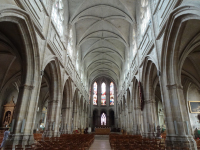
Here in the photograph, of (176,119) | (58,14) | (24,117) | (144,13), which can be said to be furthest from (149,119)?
(58,14)

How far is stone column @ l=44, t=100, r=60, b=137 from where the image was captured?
1185 centimetres

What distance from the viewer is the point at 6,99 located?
18562mm

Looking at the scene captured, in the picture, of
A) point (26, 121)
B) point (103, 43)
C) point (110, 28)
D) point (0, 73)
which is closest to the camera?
point (26, 121)

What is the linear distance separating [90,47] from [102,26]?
5028 mm

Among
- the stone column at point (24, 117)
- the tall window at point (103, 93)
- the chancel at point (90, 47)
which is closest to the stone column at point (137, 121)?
the chancel at point (90, 47)

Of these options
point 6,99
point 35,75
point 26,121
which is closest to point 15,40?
point 35,75

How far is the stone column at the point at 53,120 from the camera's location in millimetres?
11852

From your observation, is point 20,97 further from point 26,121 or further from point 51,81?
point 51,81

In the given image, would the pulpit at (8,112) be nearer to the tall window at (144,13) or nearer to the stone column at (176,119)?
the stone column at (176,119)

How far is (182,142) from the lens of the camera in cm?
714

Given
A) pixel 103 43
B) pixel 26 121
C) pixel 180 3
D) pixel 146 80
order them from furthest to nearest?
1. pixel 103 43
2. pixel 146 80
3. pixel 26 121
4. pixel 180 3

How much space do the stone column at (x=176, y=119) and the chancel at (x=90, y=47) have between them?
0.04 meters

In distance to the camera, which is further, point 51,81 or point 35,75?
point 51,81

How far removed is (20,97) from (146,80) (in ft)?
32.3
